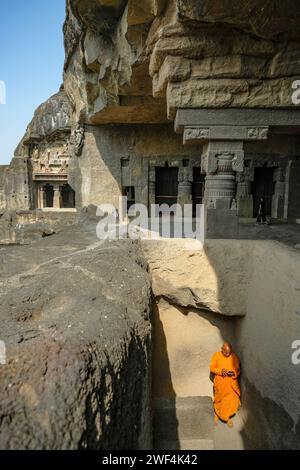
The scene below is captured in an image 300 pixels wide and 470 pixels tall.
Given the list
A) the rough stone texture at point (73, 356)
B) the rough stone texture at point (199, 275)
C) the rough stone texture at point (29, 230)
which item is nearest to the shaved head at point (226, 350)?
the rough stone texture at point (199, 275)

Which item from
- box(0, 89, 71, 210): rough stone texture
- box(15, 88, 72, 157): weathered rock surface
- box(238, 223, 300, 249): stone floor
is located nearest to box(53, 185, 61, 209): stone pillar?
box(0, 89, 71, 210): rough stone texture

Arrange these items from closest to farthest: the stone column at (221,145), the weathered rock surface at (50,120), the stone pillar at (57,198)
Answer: the stone column at (221,145) → the weathered rock surface at (50,120) → the stone pillar at (57,198)

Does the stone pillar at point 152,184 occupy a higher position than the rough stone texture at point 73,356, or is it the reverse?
the stone pillar at point 152,184

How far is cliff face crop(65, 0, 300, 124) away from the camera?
269 cm

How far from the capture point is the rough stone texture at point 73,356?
89cm

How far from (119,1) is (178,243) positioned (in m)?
3.29

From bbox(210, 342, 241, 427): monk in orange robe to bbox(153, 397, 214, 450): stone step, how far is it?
0.50ft

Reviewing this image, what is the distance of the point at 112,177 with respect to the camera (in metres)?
7.57

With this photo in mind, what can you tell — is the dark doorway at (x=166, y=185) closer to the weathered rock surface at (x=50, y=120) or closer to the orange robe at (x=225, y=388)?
the orange robe at (x=225, y=388)

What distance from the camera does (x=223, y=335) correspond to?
3.63 metres

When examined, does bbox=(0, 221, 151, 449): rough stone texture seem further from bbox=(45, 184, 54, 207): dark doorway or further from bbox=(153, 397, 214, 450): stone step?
bbox=(45, 184, 54, 207): dark doorway

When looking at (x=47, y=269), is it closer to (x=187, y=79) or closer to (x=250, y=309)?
(x=250, y=309)

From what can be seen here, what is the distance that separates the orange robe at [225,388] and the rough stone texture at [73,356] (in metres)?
1.85

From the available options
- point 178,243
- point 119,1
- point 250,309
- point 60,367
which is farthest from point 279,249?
point 119,1
